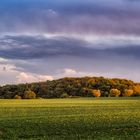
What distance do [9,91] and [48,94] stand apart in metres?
14.9

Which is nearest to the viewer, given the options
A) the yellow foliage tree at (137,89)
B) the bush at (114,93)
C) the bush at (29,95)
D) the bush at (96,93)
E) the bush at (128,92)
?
the bush at (29,95)

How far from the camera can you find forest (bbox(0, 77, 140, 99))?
174750 mm

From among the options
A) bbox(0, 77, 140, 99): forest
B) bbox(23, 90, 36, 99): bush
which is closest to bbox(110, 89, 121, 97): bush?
bbox(0, 77, 140, 99): forest

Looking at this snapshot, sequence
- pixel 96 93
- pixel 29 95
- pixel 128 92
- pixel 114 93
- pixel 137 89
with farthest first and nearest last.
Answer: pixel 137 89 < pixel 128 92 < pixel 96 93 < pixel 114 93 < pixel 29 95

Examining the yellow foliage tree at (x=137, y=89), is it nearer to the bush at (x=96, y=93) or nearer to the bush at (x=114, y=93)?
the bush at (x=114, y=93)

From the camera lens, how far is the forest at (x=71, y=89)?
573 ft

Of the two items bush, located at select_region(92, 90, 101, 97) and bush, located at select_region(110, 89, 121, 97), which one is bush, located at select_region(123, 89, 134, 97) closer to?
bush, located at select_region(110, 89, 121, 97)

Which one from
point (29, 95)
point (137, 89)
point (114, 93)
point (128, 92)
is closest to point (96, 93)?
point (114, 93)

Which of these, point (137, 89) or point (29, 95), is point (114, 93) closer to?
point (137, 89)

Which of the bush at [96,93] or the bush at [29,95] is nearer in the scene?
the bush at [29,95]

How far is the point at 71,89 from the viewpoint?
178875 mm

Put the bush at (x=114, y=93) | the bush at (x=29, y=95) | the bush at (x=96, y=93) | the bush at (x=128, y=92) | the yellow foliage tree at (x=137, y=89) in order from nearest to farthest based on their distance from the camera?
the bush at (x=29, y=95) < the bush at (x=114, y=93) < the bush at (x=96, y=93) < the bush at (x=128, y=92) < the yellow foliage tree at (x=137, y=89)

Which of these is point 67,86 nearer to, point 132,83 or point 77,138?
point 132,83

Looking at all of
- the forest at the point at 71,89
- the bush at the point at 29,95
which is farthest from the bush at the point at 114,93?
the bush at the point at 29,95
